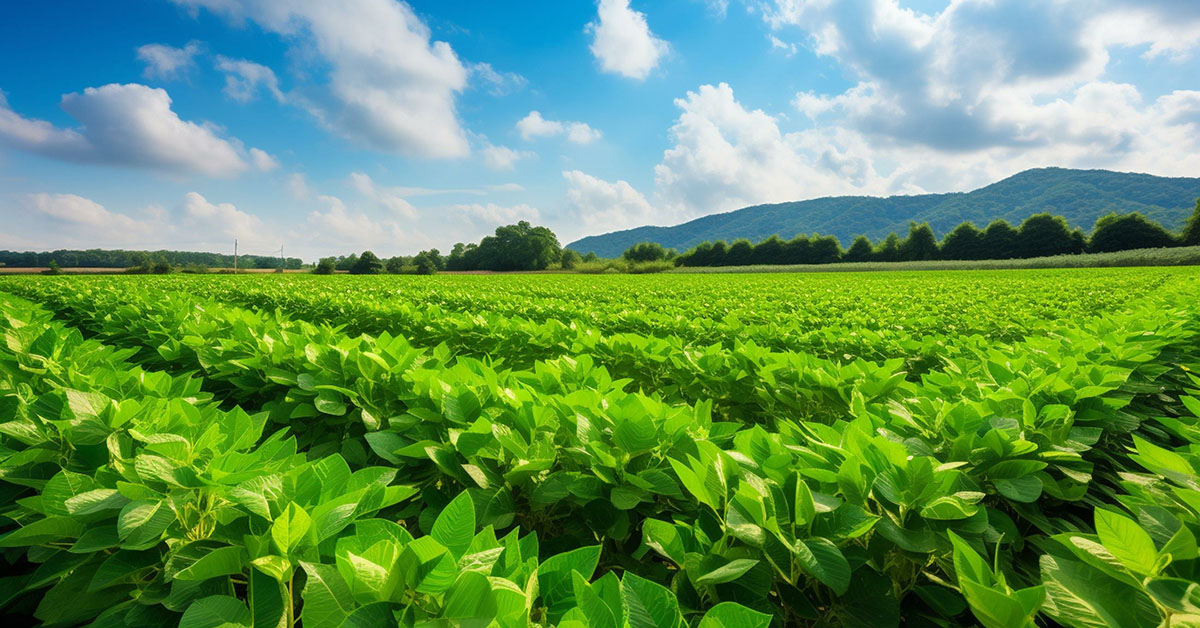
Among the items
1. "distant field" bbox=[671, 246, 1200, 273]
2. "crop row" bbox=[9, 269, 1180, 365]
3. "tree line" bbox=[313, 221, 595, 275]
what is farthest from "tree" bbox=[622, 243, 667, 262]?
"crop row" bbox=[9, 269, 1180, 365]

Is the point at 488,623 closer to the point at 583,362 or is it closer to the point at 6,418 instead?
the point at 583,362

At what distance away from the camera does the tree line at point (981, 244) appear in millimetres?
66438

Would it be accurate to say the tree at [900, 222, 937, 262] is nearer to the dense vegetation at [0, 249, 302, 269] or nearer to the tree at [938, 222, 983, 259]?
the tree at [938, 222, 983, 259]

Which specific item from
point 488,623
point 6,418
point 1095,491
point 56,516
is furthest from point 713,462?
point 6,418

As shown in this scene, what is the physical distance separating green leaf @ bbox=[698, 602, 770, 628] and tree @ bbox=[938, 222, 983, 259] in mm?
93851

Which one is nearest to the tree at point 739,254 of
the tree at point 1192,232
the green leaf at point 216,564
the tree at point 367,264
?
the tree at point 1192,232

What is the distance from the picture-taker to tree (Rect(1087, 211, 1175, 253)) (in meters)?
65.6

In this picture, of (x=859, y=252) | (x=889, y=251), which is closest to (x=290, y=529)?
(x=889, y=251)

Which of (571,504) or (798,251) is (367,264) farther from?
(571,504)

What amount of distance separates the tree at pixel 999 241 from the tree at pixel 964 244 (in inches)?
30.0

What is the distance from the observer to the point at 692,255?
9775 centimetres

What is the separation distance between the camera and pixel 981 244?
77000mm

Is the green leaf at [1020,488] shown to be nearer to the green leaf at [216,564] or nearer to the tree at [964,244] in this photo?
the green leaf at [216,564]

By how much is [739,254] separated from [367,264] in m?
64.1
